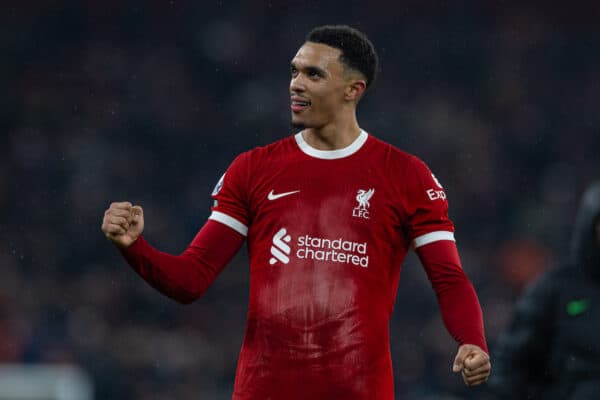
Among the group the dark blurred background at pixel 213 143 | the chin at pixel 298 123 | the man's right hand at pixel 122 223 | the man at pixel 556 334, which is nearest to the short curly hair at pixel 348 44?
the chin at pixel 298 123

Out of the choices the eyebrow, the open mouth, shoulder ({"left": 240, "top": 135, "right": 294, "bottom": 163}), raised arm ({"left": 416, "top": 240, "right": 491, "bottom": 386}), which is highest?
the eyebrow

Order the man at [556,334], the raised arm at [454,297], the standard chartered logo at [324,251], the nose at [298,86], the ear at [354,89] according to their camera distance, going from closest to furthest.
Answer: the raised arm at [454,297] → the standard chartered logo at [324,251] → the nose at [298,86] → the ear at [354,89] → the man at [556,334]

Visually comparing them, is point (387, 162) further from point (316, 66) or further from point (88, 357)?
point (88, 357)

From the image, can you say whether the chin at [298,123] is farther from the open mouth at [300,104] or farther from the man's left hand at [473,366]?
the man's left hand at [473,366]

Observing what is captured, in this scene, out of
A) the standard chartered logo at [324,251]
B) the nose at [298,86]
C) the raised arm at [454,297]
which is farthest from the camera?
the nose at [298,86]

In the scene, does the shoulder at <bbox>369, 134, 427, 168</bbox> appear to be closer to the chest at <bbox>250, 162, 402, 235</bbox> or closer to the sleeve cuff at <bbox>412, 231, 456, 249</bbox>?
the chest at <bbox>250, 162, 402, 235</bbox>

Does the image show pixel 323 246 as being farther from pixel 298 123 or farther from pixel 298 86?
pixel 298 86

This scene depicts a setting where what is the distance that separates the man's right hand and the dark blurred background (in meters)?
6.01

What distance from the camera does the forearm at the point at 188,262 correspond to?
4.23 meters

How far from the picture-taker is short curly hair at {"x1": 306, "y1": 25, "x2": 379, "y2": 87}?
452cm

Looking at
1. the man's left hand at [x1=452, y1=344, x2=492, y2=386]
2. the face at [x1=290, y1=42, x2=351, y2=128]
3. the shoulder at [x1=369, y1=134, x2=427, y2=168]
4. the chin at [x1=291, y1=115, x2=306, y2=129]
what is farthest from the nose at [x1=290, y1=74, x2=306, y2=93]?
the man's left hand at [x1=452, y1=344, x2=492, y2=386]

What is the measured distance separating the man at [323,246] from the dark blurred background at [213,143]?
5661 millimetres

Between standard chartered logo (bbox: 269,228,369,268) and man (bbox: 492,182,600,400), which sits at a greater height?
standard chartered logo (bbox: 269,228,369,268)

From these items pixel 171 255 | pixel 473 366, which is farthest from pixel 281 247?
pixel 473 366
